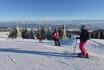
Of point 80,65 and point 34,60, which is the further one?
point 34,60

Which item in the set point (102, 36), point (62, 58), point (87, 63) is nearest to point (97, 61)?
point (87, 63)

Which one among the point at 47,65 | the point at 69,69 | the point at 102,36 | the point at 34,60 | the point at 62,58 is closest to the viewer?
the point at 69,69

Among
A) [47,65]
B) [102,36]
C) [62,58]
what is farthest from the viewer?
[102,36]

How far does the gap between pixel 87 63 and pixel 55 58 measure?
6.32 feet

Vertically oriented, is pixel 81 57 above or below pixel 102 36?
above

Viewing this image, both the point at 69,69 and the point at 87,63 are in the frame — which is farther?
the point at 87,63

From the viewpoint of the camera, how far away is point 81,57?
42.3ft

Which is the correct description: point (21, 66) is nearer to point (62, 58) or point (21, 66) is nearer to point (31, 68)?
point (31, 68)

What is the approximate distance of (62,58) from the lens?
12.6 metres

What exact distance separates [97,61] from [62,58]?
1.94m

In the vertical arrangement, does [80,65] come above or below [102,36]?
above

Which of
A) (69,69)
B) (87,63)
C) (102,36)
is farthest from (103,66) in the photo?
(102,36)

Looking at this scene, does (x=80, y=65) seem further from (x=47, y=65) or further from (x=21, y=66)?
(x=21, y=66)

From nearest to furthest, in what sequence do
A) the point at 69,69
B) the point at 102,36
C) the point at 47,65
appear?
1. the point at 69,69
2. the point at 47,65
3. the point at 102,36
